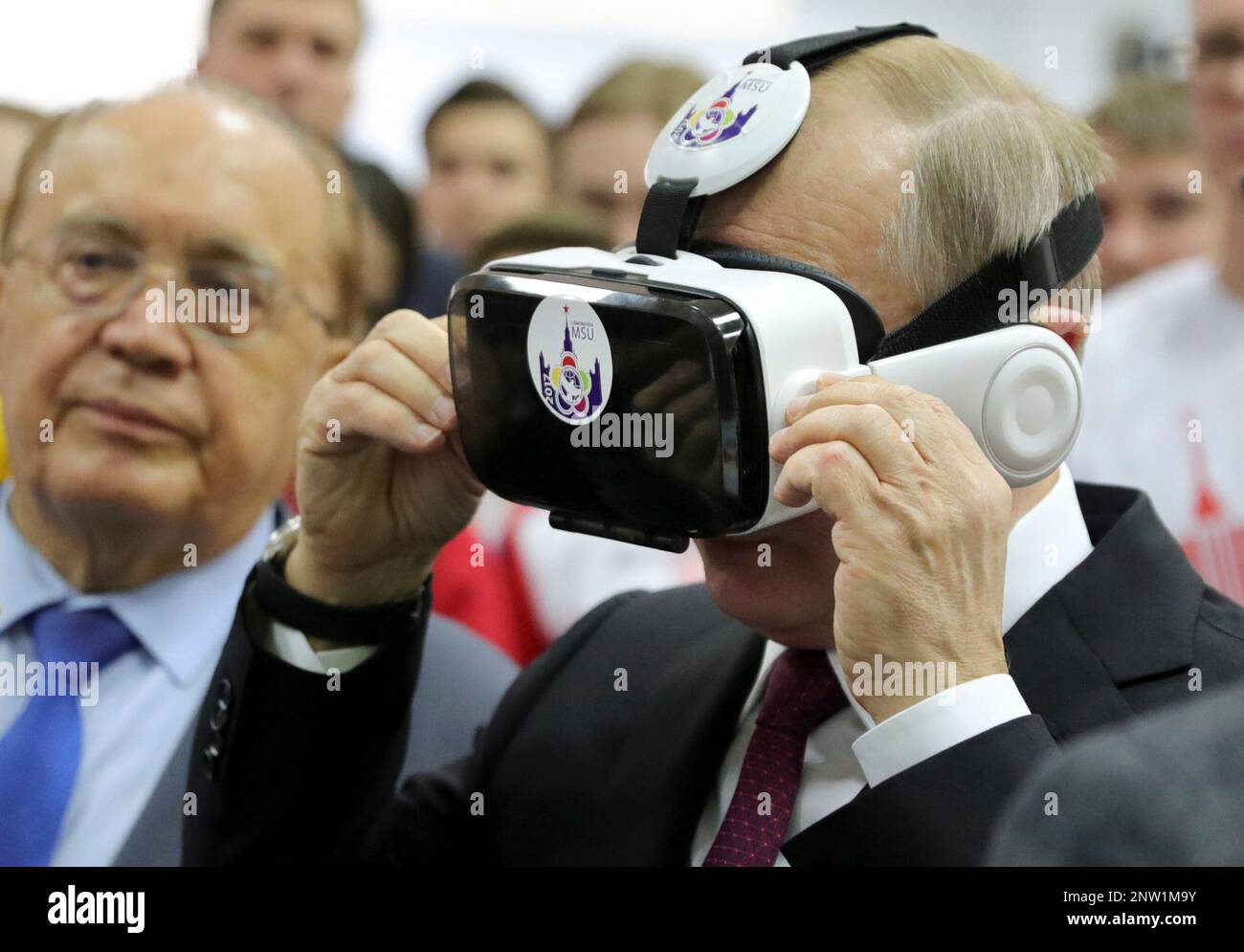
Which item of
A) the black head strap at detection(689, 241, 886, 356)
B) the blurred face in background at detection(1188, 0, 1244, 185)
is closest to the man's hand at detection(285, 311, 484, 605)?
the black head strap at detection(689, 241, 886, 356)

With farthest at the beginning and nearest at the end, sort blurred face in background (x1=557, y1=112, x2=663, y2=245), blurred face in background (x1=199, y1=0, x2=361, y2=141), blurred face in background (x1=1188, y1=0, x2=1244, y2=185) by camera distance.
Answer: blurred face in background (x1=557, y1=112, x2=663, y2=245)
blurred face in background (x1=199, y1=0, x2=361, y2=141)
blurred face in background (x1=1188, y1=0, x2=1244, y2=185)

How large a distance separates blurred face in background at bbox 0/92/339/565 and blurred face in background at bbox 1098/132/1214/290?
7.96ft

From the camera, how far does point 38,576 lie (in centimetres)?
166

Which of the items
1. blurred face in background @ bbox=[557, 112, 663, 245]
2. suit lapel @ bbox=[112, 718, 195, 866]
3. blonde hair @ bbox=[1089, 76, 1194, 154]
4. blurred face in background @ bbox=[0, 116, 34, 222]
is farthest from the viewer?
blurred face in background @ bbox=[557, 112, 663, 245]

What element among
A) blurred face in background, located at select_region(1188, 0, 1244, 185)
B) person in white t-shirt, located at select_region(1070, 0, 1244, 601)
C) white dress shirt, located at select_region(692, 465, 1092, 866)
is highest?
blurred face in background, located at select_region(1188, 0, 1244, 185)

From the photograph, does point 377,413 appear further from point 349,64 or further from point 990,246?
point 349,64

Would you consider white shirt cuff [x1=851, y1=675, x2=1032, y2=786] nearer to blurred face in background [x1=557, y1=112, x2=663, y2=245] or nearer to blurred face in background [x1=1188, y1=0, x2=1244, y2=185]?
blurred face in background [x1=1188, y1=0, x2=1244, y2=185]

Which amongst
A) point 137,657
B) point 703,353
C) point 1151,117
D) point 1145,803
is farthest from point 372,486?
point 1151,117

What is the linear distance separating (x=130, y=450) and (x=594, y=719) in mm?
564

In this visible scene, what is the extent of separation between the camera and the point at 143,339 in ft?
5.31

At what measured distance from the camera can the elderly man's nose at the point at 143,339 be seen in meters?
1.62

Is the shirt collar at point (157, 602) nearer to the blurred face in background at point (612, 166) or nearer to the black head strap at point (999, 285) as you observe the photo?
the black head strap at point (999, 285)

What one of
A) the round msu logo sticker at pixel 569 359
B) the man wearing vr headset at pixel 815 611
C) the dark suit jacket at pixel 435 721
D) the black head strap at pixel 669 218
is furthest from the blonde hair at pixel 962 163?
the dark suit jacket at pixel 435 721

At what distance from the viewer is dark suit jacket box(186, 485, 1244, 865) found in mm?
1383
